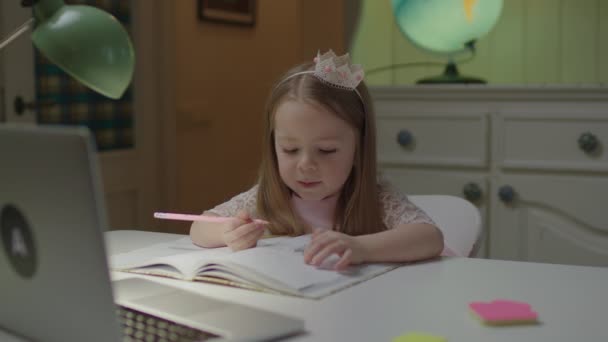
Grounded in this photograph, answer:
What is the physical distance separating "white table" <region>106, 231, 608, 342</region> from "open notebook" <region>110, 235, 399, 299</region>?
0.02m

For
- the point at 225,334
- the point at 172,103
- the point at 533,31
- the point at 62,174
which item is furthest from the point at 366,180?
the point at 172,103

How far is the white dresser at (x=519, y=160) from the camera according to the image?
2049 mm

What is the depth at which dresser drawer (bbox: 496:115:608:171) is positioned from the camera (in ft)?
6.65

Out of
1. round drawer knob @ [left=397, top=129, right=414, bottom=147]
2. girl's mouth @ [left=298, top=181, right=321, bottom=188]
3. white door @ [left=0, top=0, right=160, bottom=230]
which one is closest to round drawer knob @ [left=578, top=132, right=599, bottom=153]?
round drawer knob @ [left=397, top=129, right=414, bottom=147]

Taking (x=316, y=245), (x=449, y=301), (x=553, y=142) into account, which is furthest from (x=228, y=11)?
(x=449, y=301)

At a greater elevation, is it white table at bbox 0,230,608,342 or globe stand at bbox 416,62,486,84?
globe stand at bbox 416,62,486,84

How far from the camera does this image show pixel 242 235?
1174 millimetres

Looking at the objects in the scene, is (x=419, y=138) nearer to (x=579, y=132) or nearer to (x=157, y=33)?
(x=579, y=132)

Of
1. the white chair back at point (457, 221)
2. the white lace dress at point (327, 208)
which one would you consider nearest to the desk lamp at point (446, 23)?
the white chair back at point (457, 221)

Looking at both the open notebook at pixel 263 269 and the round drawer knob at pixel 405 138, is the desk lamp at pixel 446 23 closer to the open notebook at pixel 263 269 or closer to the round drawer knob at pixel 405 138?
the round drawer knob at pixel 405 138

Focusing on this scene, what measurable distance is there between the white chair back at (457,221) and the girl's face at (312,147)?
0.28 metres

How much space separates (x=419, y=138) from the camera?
7.38 feet

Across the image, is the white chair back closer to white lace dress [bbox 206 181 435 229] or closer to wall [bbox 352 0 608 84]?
white lace dress [bbox 206 181 435 229]

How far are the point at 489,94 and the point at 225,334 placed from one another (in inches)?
61.9
